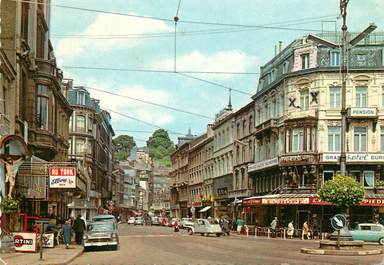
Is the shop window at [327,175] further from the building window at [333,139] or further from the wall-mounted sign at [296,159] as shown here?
the building window at [333,139]

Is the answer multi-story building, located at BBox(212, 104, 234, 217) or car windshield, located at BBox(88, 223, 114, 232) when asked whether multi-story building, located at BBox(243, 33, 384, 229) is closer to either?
multi-story building, located at BBox(212, 104, 234, 217)

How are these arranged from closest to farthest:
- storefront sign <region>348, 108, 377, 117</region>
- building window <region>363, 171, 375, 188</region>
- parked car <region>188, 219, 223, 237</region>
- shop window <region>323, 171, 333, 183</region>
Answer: storefront sign <region>348, 108, 377, 117</region>
building window <region>363, 171, 375, 188</region>
parked car <region>188, 219, 223, 237</region>
shop window <region>323, 171, 333, 183</region>

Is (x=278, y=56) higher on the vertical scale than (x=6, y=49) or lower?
higher

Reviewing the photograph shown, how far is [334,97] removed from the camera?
56344 mm

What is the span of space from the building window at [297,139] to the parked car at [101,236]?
26.6m

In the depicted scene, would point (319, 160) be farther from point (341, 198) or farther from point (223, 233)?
point (341, 198)

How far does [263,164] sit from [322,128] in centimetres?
839

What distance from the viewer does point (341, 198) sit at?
31.1 m

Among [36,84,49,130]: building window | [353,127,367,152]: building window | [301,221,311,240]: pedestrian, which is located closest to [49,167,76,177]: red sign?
[36,84,49,130]: building window

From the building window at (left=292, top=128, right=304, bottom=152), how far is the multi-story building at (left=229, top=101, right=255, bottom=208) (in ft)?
40.6

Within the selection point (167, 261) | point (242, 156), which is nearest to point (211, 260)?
point (167, 261)

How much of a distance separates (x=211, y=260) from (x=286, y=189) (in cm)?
3416

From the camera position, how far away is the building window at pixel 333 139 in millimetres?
55750

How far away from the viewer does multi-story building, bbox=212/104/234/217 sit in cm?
8069
